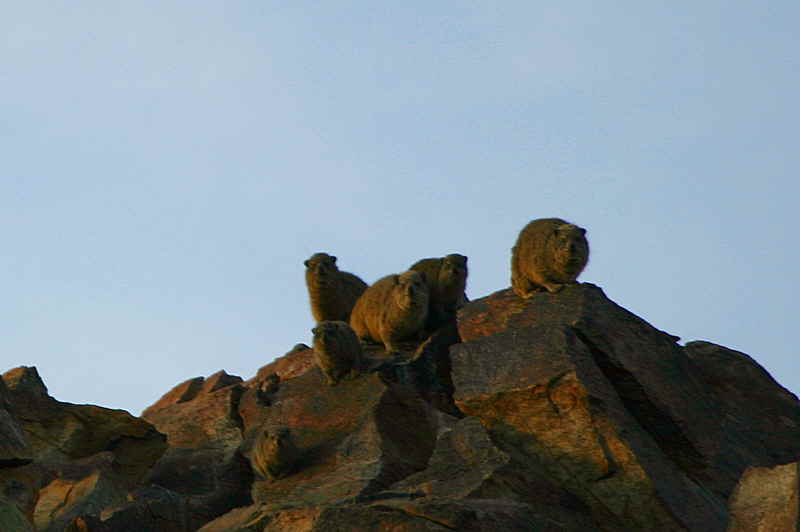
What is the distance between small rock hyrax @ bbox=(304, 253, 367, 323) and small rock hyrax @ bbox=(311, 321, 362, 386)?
469 centimetres

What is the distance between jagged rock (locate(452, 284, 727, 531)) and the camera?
12.6 m

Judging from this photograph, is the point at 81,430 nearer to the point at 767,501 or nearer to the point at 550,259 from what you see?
the point at 550,259

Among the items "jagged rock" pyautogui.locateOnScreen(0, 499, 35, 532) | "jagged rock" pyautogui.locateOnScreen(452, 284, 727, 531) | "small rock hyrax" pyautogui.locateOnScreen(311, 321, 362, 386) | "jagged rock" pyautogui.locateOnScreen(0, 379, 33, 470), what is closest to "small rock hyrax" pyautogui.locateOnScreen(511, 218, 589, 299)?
"jagged rock" pyautogui.locateOnScreen(452, 284, 727, 531)

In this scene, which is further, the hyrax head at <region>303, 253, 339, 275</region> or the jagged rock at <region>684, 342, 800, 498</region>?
the hyrax head at <region>303, 253, 339, 275</region>

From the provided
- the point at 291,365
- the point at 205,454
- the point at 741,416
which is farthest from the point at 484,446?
the point at 291,365

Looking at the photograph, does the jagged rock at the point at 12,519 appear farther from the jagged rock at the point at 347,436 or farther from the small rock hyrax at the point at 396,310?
the small rock hyrax at the point at 396,310

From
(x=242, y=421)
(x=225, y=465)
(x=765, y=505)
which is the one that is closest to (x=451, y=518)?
(x=765, y=505)

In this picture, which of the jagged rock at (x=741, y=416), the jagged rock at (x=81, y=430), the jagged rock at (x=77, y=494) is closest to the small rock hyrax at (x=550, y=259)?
the jagged rock at (x=741, y=416)

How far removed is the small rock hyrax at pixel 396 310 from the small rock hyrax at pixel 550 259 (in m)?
2.56

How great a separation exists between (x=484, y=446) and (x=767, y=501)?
11.3ft

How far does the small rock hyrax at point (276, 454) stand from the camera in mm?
15609

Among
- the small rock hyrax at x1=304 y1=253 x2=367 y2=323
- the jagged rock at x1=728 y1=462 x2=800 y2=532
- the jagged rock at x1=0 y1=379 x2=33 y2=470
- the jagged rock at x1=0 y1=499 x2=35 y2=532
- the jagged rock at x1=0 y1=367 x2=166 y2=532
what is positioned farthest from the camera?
the small rock hyrax at x1=304 y1=253 x2=367 y2=323

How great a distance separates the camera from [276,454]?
15594 mm

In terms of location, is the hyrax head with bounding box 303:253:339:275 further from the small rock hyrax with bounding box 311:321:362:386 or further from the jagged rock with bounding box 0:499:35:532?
the jagged rock with bounding box 0:499:35:532
